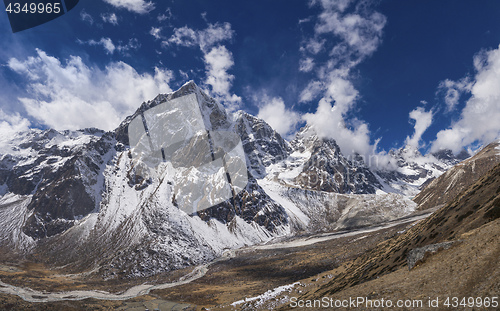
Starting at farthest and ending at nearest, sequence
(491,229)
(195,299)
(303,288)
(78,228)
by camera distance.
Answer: (78,228), (195,299), (303,288), (491,229)

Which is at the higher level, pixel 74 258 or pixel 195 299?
pixel 74 258

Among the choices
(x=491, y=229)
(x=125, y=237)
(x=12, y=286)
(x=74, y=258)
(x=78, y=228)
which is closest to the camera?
(x=491, y=229)

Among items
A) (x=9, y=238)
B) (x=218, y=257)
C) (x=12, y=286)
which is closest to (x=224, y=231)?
(x=218, y=257)

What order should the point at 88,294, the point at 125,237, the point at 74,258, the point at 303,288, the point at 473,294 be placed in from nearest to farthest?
the point at 473,294, the point at 303,288, the point at 88,294, the point at 74,258, the point at 125,237

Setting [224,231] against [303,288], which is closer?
[303,288]

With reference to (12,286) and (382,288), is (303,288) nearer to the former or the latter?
(382,288)

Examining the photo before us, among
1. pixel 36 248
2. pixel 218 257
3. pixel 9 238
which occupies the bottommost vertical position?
pixel 218 257

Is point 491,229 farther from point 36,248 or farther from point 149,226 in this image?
point 36,248

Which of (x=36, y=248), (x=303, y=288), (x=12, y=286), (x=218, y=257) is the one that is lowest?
(x=218, y=257)

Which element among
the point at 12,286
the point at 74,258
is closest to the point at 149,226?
the point at 74,258
